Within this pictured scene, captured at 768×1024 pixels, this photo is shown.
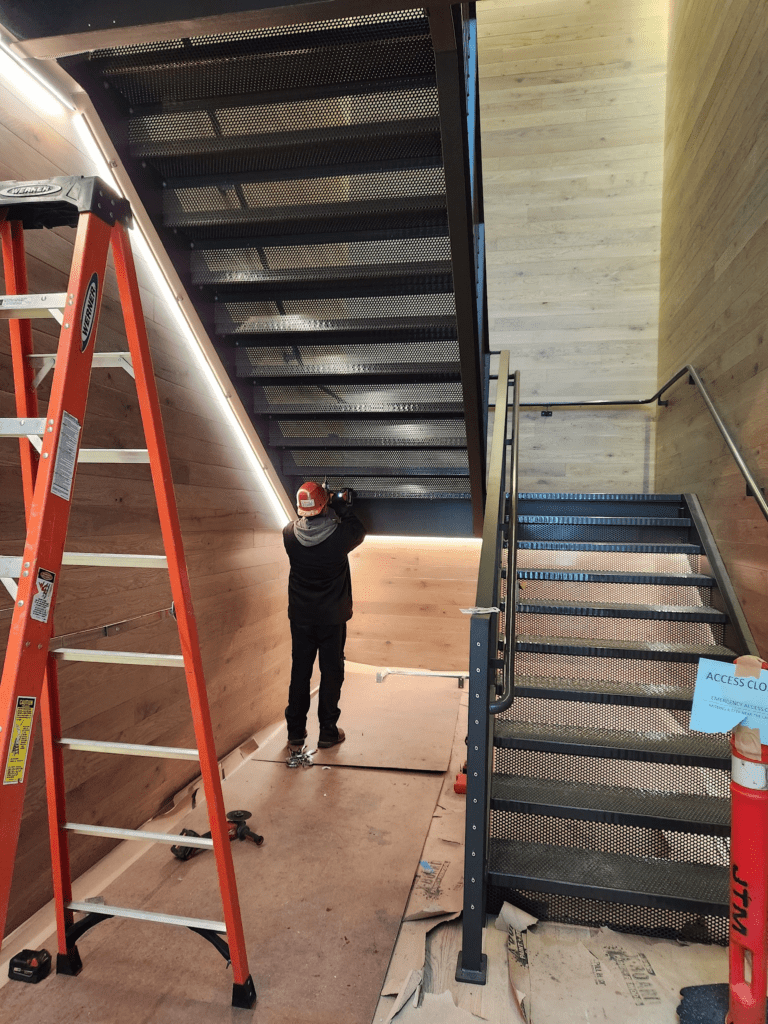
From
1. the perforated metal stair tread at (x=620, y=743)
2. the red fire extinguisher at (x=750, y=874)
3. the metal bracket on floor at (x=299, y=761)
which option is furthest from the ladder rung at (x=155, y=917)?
the metal bracket on floor at (x=299, y=761)

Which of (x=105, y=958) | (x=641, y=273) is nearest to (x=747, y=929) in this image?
(x=105, y=958)

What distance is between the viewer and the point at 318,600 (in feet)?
11.5

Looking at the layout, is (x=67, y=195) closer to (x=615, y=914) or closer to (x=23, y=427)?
(x=23, y=427)

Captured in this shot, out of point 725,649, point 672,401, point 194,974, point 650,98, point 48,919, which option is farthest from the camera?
point 650,98

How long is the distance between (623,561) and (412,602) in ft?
6.82

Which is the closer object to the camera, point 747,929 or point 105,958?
point 747,929

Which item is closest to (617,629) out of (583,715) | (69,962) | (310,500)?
(583,715)

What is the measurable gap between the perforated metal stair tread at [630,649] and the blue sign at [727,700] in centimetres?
110

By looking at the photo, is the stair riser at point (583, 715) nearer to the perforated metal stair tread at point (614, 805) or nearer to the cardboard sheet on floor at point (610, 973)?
the perforated metal stair tread at point (614, 805)

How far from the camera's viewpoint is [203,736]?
1.46 m

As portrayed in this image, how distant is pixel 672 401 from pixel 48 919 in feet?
14.4

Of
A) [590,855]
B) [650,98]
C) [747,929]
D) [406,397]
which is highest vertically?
[650,98]

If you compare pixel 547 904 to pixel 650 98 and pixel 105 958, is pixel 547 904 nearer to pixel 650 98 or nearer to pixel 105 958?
pixel 105 958

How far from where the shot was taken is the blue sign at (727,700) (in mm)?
1339
